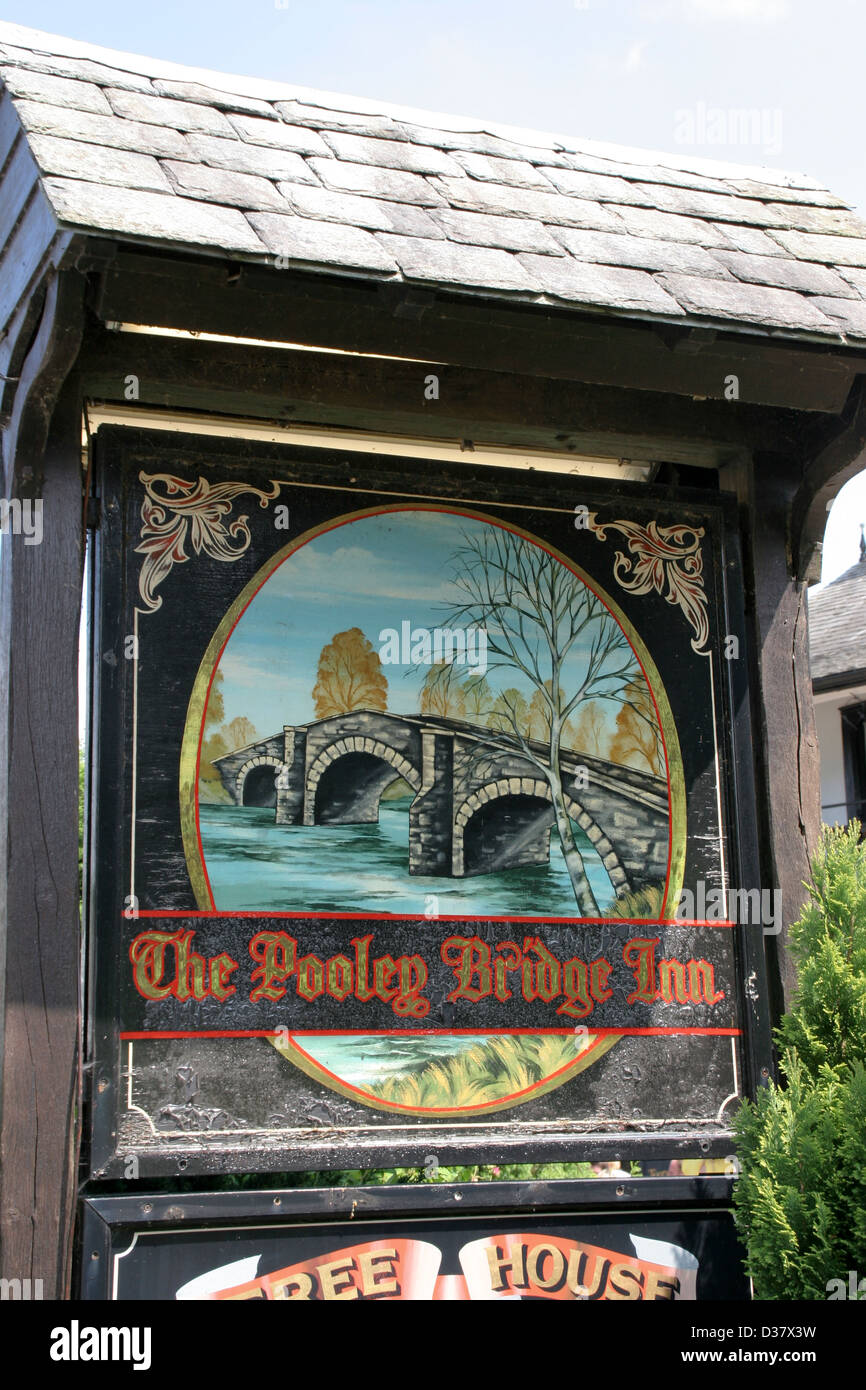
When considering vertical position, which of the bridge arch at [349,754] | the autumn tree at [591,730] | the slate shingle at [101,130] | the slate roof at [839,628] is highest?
the slate roof at [839,628]

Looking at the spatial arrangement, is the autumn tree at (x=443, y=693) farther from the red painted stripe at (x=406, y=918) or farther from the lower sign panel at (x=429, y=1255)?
the lower sign panel at (x=429, y=1255)

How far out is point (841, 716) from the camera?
1582 cm

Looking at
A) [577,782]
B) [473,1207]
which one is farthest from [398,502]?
[473,1207]

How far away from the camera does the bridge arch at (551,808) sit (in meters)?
4.75

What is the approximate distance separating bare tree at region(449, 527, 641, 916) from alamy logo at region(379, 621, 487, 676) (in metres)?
0.04

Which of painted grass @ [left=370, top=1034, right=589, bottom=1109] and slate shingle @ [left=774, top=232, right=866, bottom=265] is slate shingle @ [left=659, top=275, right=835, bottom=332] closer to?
slate shingle @ [left=774, top=232, right=866, bottom=265]

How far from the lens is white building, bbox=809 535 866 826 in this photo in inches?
585

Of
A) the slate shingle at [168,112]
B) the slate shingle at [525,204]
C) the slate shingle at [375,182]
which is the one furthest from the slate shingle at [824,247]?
the slate shingle at [168,112]

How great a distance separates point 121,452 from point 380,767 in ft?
4.36

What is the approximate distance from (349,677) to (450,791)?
0.52 metres

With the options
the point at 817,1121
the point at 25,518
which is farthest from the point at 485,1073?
the point at 25,518

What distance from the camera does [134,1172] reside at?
13.3ft
